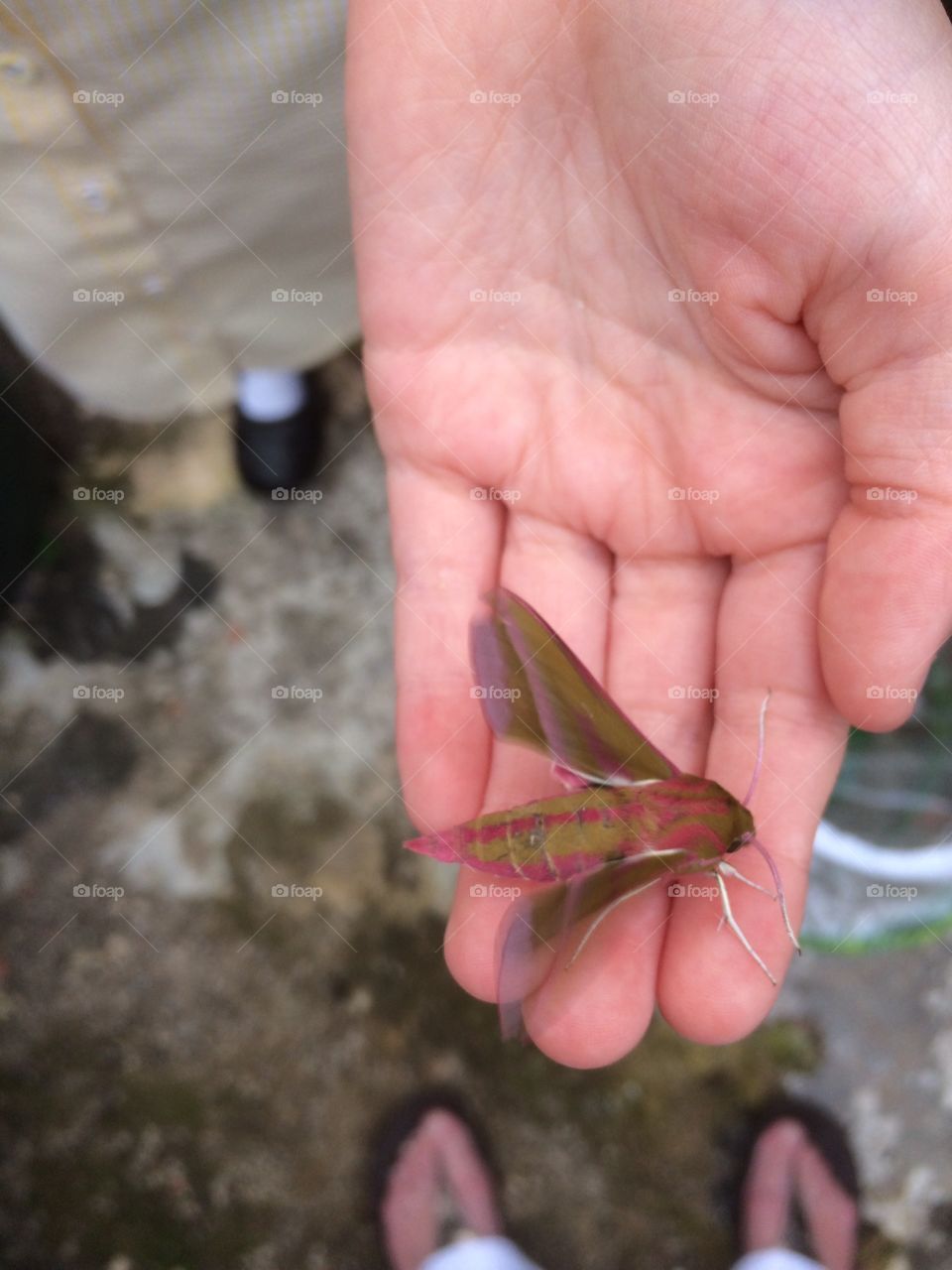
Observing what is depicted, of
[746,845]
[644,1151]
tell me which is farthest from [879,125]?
[644,1151]

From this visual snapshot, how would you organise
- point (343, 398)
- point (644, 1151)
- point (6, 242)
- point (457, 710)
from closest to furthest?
point (457, 710) → point (6, 242) → point (644, 1151) → point (343, 398)

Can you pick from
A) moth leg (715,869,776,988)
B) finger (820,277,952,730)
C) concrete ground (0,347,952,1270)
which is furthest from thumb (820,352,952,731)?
concrete ground (0,347,952,1270)

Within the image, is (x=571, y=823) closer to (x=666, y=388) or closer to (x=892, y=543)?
(x=892, y=543)

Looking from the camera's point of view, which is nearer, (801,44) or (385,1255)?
(801,44)

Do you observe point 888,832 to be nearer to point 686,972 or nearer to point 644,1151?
point 644,1151

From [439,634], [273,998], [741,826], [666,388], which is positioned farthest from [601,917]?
[273,998]

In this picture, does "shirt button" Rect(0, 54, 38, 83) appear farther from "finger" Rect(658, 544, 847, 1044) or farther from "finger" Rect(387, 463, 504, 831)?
"finger" Rect(658, 544, 847, 1044)
